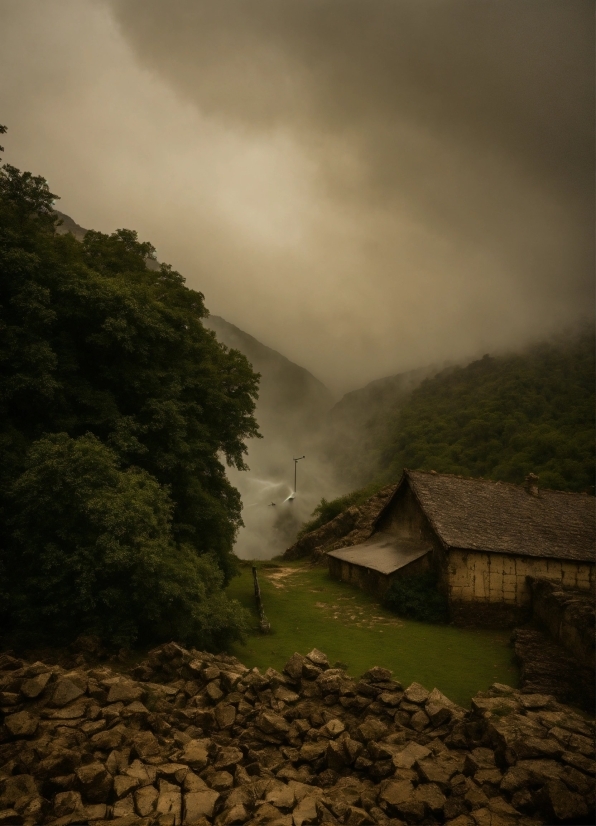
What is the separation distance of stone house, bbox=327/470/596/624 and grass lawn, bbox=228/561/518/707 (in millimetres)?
1636

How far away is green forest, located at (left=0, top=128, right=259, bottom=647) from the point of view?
13.9 meters

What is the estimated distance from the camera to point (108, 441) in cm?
1723

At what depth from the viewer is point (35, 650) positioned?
1348 centimetres

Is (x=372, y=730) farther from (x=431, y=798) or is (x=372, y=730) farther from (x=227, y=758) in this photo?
(x=227, y=758)

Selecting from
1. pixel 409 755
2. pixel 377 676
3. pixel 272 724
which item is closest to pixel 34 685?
pixel 272 724

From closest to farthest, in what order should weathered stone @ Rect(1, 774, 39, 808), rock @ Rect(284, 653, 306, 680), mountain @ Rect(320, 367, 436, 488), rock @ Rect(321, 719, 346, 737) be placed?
weathered stone @ Rect(1, 774, 39, 808)
rock @ Rect(321, 719, 346, 737)
rock @ Rect(284, 653, 306, 680)
mountain @ Rect(320, 367, 436, 488)

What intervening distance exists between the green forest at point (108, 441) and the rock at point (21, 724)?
14.1ft

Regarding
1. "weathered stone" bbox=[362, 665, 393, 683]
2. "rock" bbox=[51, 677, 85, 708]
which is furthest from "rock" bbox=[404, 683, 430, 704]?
"rock" bbox=[51, 677, 85, 708]

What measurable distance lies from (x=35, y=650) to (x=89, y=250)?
670 inches

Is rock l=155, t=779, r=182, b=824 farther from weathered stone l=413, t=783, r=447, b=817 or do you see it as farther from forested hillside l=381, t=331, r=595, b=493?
forested hillside l=381, t=331, r=595, b=493

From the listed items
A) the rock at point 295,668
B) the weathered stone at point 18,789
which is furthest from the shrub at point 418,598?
the weathered stone at point 18,789

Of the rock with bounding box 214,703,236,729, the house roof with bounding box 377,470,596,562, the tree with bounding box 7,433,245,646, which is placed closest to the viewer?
the rock with bounding box 214,703,236,729

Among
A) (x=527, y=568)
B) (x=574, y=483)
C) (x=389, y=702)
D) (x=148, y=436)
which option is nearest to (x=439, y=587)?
(x=527, y=568)

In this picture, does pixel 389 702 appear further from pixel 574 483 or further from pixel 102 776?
pixel 574 483
